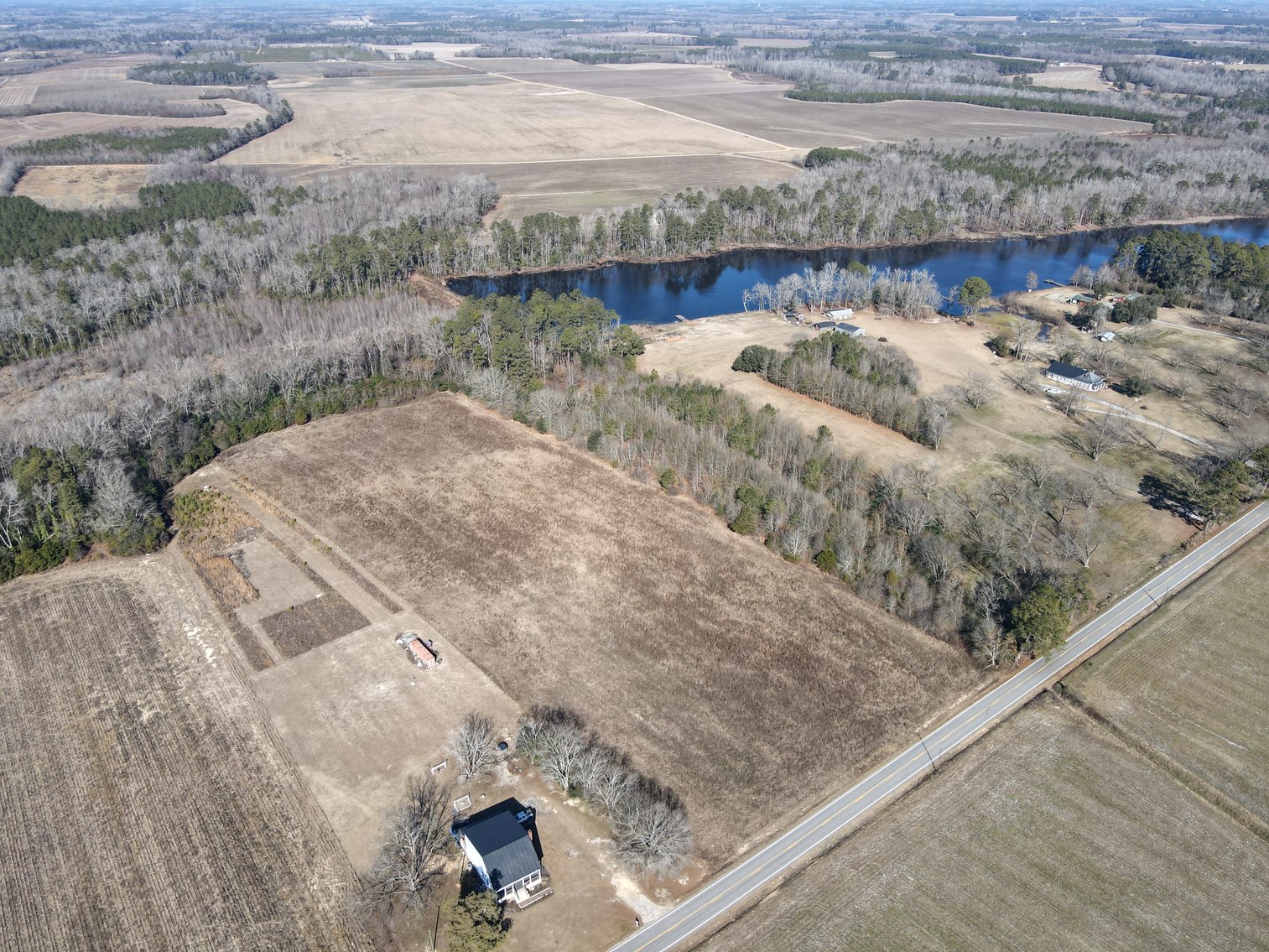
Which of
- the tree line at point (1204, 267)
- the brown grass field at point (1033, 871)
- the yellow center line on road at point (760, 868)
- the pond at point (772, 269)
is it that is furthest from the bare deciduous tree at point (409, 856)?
the tree line at point (1204, 267)

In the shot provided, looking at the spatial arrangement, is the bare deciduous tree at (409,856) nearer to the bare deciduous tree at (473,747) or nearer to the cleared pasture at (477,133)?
the bare deciduous tree at (473,747)

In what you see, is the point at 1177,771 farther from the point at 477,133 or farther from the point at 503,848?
the point at 477,133

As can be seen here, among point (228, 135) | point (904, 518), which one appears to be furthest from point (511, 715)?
point (228, 135)

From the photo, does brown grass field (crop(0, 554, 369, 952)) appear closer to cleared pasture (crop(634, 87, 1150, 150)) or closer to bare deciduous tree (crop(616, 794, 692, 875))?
bare deciduous tree (crop(616, 794, 692, 875))

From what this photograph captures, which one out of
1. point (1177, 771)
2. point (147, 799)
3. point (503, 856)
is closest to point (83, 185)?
point (147, 799)

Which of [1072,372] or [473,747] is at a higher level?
[1072,372]

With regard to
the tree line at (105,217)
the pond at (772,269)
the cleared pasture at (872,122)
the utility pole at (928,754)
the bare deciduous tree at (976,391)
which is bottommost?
the pond at (772,269)

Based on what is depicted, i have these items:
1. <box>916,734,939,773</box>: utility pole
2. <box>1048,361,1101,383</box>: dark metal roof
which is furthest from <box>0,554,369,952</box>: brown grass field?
<box>1048,361,1101,383</box>: dark metal roof
